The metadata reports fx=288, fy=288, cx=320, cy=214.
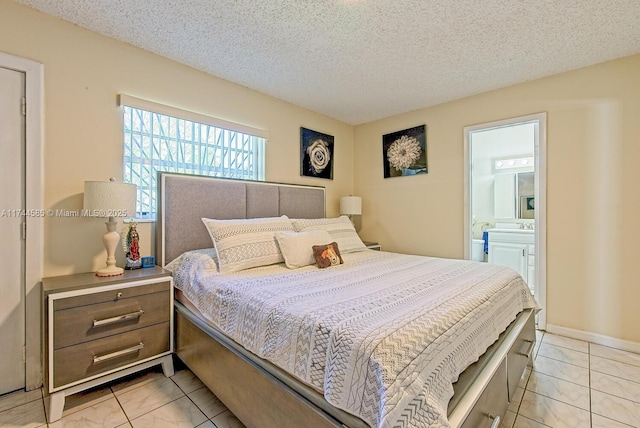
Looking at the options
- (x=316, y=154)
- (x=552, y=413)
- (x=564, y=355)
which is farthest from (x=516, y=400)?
(x=316, y=154)

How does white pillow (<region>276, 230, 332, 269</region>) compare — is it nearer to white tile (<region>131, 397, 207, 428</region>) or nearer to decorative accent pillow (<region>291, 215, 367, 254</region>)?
decorative accent pillow (<region>291, 215, 367, 254</region>)

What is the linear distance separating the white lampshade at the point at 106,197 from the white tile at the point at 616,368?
355cm

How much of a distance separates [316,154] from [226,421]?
295 centimetres

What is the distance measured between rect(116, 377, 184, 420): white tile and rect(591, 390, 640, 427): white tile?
2.52 m

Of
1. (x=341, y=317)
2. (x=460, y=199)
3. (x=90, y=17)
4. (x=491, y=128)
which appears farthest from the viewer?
(x=460, y=199)

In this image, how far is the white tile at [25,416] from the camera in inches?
61.2

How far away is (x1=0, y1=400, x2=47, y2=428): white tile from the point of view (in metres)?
1.55

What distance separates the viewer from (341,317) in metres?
1.16

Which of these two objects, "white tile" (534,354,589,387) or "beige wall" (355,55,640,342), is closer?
"white tile" (534,354,589,387)

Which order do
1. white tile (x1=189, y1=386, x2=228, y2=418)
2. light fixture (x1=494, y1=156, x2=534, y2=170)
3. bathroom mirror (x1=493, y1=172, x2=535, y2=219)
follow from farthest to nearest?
light fixture (x1=494, y1=156, x2=534, y2=170) < bathroom mirror (x1=493, y1=172, x2=535, y2=219) < white tile (x1=189, y1=386, x2=228, y2=418)

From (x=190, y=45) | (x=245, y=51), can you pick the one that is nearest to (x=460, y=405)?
(x=245, y=51)

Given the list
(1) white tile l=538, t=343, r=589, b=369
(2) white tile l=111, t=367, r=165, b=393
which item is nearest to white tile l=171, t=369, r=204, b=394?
(2) white tile l=111, t=367, r=165, b=393

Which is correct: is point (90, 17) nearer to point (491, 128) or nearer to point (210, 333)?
point (210, 333)

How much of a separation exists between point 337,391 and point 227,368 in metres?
0.83
